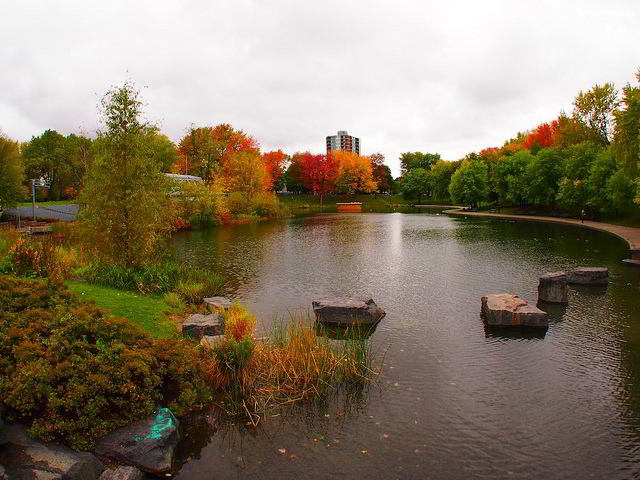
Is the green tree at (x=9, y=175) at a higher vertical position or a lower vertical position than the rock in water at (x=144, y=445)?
higher

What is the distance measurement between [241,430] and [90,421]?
2418 mm

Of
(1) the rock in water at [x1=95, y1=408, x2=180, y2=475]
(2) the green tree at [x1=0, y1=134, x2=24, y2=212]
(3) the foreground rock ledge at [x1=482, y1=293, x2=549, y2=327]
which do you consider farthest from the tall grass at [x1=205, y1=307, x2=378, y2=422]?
(2) the green tree at [x1=0, y1=134, x2=24, y2=212]

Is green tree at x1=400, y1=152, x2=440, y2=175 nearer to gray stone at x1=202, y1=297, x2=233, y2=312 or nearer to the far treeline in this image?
the far treeline

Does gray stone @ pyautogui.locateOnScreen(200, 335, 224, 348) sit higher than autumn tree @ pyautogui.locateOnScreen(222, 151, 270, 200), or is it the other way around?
autumn tree @ pyautogui.locateOnScreen(222, 151, 270, 200)

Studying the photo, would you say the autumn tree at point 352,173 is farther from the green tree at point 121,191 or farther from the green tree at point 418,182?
the green tree at point 121,191

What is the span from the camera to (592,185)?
42625mm

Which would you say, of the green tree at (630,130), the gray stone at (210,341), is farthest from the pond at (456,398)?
the green tree at (630,130)

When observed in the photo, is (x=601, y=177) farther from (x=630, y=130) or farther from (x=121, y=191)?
(x=121, y=191)

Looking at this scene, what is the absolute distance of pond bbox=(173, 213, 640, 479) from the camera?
689 centimetres

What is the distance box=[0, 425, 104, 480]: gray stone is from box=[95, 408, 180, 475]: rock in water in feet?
0.94

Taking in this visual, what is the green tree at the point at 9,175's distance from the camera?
42037 millimetres

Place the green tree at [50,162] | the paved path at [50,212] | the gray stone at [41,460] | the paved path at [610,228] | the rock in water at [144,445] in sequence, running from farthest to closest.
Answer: the green tree at [50,162], the paved path at [50,212], the paved path at [610,228], the rock in water at [144,445], the gray stone at [41,460]

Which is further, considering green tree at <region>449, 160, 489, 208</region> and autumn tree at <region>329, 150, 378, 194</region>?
autumn tree at <region>329, 150, 378, 194</region>

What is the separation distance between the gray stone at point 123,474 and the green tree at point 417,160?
118 m
